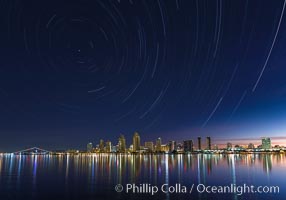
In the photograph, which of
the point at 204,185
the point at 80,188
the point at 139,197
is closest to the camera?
the point at 139,197

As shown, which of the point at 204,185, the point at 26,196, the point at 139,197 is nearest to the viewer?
the point at 139,197

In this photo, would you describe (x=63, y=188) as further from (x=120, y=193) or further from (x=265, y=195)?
(x=265, y=195)

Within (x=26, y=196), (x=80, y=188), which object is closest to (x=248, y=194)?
(x=80, y=188)

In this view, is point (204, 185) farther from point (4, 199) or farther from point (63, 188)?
point (4, 199)

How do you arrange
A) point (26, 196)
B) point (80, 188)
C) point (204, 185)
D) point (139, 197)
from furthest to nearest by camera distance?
point (204, 185) → point (80, 188) → point (26, 196) → point (139, 197)

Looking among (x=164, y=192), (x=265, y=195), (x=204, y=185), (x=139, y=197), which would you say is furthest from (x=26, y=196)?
(x=265, y=195)

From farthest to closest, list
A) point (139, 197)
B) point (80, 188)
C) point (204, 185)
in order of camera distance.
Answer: point (204, 185) < point (80, 188) < point (139, 197)

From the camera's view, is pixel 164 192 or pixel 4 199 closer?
pixel 4 199

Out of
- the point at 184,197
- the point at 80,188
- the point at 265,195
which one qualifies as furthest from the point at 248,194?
the point at 80,188

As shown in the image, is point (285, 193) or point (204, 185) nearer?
point (285, 193)
